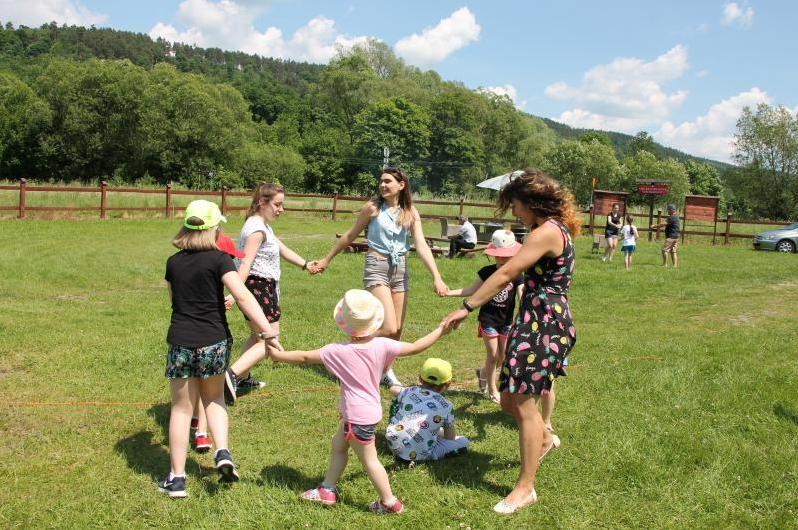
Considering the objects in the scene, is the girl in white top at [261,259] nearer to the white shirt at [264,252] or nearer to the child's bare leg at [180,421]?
the white shirt at [264,252]

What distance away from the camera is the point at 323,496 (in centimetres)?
374

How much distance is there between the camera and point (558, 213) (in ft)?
12.2

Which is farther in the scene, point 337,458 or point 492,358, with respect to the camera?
point 492,358

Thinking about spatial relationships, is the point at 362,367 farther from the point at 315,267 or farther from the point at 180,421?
the point at 315,267

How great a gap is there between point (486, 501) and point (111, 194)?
24583 mm

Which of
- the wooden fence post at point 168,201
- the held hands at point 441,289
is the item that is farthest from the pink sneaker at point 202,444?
the wooden fence post at point 168,201

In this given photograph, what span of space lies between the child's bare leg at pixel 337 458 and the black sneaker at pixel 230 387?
1.33 metres

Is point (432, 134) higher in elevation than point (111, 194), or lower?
higher

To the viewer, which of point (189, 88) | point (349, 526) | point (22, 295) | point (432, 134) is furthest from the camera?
point (432, 134)

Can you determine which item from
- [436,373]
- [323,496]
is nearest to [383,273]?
[436,373]

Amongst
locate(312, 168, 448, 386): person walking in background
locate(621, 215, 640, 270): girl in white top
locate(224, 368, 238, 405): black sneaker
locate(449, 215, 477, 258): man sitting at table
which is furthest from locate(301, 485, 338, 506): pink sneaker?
locate(621, 215, 640, 270): girl in white top

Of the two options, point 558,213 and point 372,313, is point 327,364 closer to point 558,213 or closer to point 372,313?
point 372,313

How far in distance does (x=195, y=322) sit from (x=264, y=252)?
171 cm

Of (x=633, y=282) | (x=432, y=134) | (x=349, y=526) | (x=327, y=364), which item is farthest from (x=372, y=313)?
(x=432, y=134)
